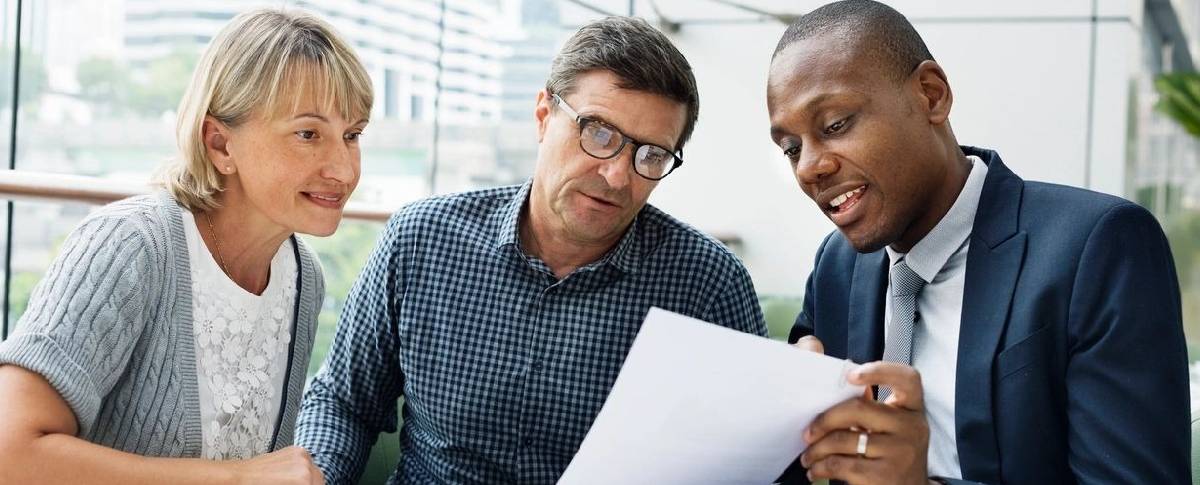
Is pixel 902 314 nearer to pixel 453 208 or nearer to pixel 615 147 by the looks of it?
pixel 615 147

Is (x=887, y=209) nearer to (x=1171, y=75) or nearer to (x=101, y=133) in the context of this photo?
(x=101, y=133)

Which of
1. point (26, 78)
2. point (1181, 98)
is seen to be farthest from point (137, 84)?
point (1181, 98)

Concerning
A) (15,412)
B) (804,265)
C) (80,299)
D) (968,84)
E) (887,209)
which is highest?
(968,84)

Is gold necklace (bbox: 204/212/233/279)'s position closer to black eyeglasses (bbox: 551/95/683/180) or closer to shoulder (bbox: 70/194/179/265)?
shoulder (bbox: 70/194/179/265)

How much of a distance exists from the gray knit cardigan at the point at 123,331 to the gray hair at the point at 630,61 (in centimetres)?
62

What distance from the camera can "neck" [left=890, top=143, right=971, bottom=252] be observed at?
1.52m

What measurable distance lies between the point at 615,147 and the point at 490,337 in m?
0.36

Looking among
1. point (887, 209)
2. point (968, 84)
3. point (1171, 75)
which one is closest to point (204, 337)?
point (887, 209)

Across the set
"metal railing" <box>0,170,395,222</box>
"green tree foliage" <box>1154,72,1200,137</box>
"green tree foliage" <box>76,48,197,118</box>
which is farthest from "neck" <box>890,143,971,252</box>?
"green tree foliage" <box>1154,72,1200,137</box>

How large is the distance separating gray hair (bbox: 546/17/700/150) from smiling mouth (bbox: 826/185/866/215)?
12.3 inches

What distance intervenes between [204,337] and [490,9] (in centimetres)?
348

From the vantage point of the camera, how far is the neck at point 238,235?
1591mm

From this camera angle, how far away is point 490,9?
4816mm

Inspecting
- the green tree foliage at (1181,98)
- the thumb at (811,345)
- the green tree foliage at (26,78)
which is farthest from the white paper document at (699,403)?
the green tree foliage at (1181,98)
